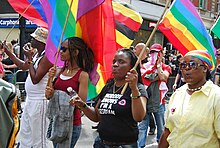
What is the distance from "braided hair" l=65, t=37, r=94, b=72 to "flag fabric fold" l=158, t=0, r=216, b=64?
1.77 m

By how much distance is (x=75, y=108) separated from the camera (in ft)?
14.3

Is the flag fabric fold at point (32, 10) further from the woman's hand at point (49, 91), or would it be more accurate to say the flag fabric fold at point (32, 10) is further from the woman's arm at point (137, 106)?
the woman's arm at point (137, 106)

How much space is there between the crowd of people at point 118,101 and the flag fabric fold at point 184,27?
1663 millimetres

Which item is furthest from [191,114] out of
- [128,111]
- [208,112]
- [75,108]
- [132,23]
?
[132,23]

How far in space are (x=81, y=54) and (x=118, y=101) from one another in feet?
2.56

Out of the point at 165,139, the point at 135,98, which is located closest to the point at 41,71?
the point at 135,98

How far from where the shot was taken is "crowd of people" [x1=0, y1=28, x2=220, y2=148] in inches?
136

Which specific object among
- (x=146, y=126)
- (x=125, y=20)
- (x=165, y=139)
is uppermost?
(x=125, y=20)

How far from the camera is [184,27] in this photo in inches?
238

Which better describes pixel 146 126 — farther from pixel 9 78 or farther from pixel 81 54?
pixel 9 78

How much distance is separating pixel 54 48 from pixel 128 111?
124 centimetres

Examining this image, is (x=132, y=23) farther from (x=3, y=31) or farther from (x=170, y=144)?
(x=3, y=31)

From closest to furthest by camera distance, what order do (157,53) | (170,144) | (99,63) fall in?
(170,144) < (99,63) < (157,53)

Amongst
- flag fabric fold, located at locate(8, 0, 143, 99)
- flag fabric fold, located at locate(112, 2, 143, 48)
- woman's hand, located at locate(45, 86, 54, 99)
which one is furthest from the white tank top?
flag fabric fold, located at locate(112, 2, 143, 48)
